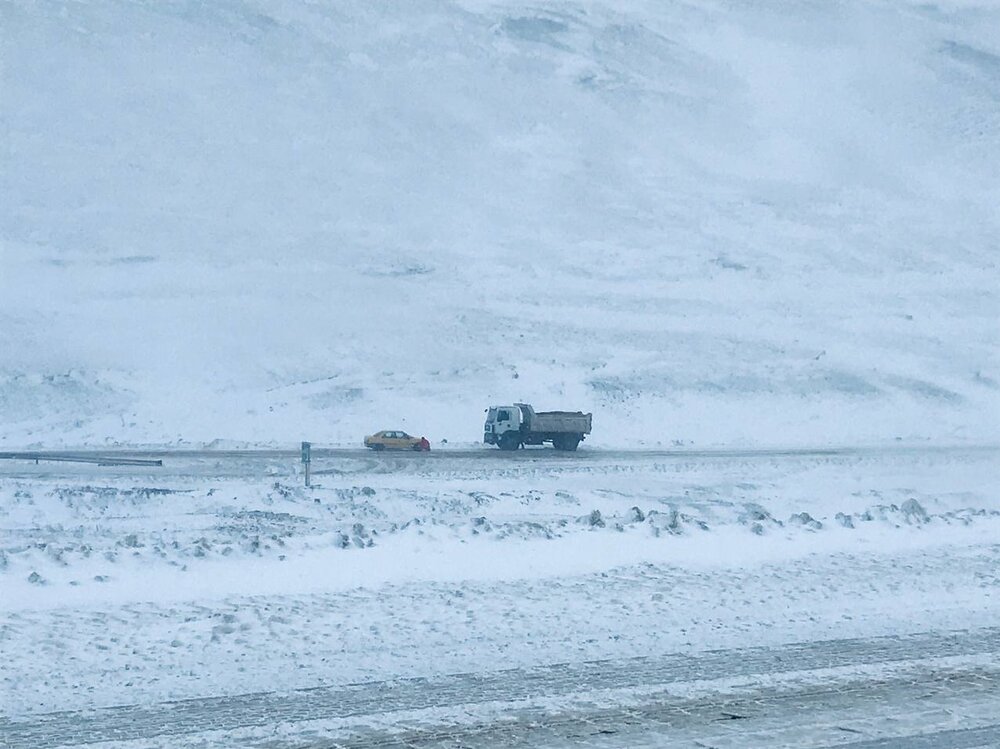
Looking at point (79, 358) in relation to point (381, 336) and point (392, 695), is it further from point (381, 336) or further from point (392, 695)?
point (392, 695)

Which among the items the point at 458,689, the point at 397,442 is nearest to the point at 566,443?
the point at 397,442

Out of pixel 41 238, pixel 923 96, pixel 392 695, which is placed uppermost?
pixel 923 96

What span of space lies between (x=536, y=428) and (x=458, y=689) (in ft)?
100

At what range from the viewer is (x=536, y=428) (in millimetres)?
40031

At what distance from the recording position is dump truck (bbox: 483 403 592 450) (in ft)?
132

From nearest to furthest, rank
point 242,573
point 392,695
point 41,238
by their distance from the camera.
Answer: point 392,695 < point 242,573 < point 41,238

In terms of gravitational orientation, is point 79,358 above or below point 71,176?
below

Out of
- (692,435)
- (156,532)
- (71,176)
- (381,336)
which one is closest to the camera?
(156,532)

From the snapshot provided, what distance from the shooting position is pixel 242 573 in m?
13.6

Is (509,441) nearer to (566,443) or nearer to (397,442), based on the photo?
(566,443)

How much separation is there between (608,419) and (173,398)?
19.4m

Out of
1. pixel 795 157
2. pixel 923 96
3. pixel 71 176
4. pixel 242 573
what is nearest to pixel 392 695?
pixel 242 573

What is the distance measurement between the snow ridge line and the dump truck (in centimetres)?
2863

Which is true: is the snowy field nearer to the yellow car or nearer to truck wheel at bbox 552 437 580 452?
truck wheel at bbox 552 437 580 452
